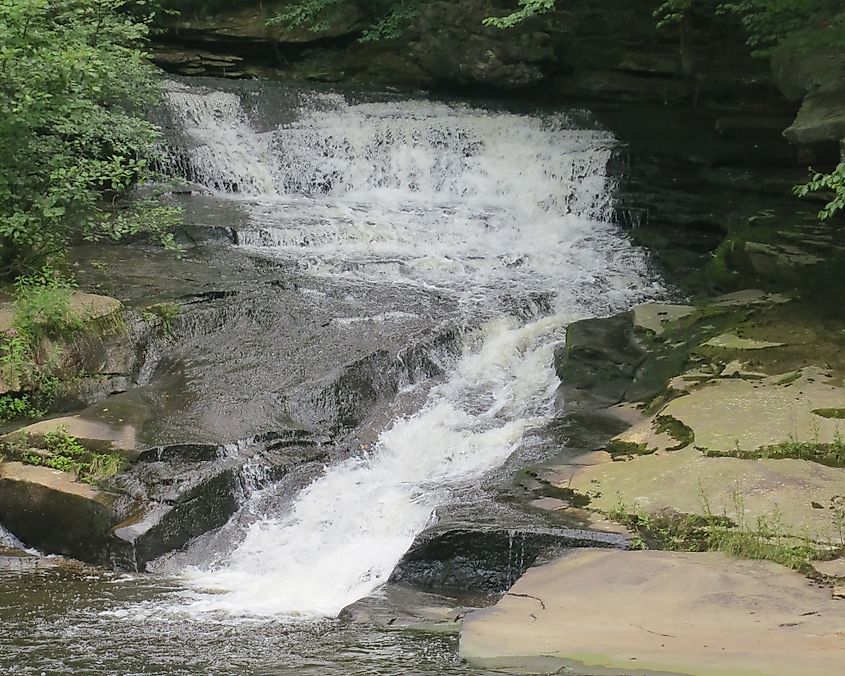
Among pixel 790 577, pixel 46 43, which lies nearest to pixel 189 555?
pixel 790 577

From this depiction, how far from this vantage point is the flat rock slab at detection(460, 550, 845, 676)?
3719 millimetres

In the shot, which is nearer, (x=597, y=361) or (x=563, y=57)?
(x=597, y=361)

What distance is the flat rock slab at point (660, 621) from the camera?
12.2 ft

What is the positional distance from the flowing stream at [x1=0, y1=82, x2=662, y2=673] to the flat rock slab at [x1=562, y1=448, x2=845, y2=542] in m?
1.13

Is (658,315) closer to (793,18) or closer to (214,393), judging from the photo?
(214,393)

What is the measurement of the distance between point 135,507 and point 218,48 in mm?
15305

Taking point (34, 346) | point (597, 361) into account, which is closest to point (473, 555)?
point (597, 361)

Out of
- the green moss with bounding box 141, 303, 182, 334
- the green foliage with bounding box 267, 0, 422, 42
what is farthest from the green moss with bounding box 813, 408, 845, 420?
the green foliage with bounding box 267, 0, 422, 42

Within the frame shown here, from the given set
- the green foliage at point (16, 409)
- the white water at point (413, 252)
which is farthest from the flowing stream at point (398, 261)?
the green foliage at point (16, 409)

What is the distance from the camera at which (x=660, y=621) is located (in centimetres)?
415

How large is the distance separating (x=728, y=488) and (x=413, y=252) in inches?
276

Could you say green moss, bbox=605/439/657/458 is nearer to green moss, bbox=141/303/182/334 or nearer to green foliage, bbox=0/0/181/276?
green moss, bbox=141/303/182/334

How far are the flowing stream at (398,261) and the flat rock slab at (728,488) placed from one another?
113 centimetres

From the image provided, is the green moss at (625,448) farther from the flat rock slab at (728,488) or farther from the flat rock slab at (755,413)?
the flat rock slab at (728,488)
